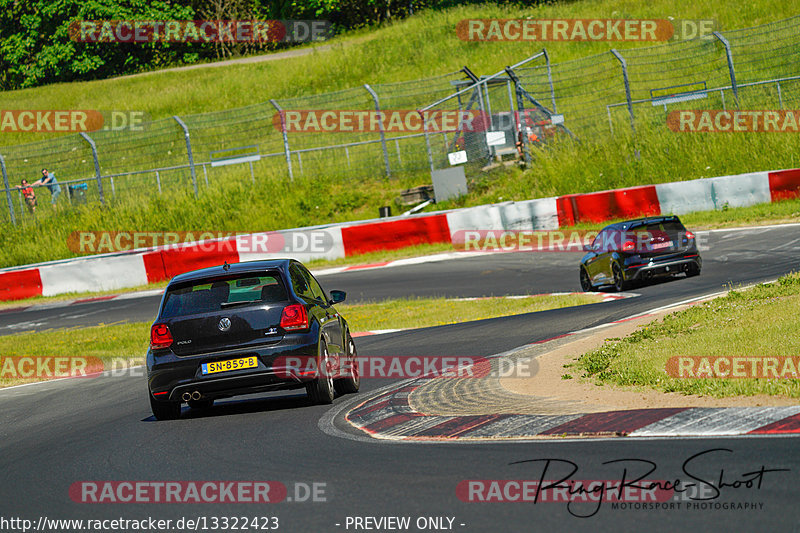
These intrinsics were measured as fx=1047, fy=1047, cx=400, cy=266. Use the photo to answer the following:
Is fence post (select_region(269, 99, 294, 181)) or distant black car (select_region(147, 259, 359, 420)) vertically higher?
fence post (select_region(269, 99, 294, 181))

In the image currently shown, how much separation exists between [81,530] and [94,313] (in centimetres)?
1783

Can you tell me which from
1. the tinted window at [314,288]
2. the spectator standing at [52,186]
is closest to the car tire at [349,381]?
the tinted window at [314,288]

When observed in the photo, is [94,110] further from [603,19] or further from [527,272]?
[527,272]

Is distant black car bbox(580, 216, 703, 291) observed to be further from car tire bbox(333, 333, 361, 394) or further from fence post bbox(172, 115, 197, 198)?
fence post bbox(172, 115, 197, 198)

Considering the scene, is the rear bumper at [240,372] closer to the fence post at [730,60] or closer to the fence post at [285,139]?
the fence post at [730,60]

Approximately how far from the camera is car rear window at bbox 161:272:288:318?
938cm

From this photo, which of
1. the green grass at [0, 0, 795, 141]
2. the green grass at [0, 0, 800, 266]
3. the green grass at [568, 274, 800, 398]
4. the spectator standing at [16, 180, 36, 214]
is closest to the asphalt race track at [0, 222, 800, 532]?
the green grass at [568, 274, 800, 398]

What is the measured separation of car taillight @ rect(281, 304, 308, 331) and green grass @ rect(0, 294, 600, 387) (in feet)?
22.0

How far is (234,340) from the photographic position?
920 cm

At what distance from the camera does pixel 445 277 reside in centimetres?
2166

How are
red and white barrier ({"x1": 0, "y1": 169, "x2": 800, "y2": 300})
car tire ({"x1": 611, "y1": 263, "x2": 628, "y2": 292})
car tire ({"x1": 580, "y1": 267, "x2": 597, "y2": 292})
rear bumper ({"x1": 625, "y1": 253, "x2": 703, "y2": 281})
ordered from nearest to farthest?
rear bumper ({"x1": 625, "y1": 253, "x2": 703, "y2": 281}) → car tire ({"x1": 611, "y1": 263, "x2": 628, "y2": 292}) → car tire ({"x1": 580, "y1": 267, "x2": 597, "y2": 292}) → red and white barrier ({"x1": 0, "y1": 169, "x2": 800, "y2": 300})

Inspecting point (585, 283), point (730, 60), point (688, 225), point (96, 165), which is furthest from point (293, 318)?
point (96, 165)

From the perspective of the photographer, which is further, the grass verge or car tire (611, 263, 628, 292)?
the grass verge

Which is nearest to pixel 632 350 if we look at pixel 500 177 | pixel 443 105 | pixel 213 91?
pixel 500 177
